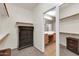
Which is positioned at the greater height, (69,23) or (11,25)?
(11,25)

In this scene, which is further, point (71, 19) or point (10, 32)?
point (10, 32)

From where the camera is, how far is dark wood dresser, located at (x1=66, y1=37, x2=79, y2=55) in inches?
53.5

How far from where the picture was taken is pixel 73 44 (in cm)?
144

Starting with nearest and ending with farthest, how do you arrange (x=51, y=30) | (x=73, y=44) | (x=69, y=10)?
(x=73, y=44)
(x=69, y=10)
(x=51, y=30)

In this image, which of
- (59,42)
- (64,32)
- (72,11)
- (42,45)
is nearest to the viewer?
(72,11)

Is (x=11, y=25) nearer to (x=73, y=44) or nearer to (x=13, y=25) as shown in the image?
(x=13, y=25)

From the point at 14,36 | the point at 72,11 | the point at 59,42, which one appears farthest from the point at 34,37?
the point at 72,11

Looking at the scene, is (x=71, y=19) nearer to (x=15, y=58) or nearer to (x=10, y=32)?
(x=15, y=58)

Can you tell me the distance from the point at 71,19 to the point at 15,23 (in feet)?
9.71

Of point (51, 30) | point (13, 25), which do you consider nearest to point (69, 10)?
point (51, 30)

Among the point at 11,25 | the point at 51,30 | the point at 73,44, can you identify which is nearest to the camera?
the point at 73,44

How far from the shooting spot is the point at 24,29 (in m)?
3.88

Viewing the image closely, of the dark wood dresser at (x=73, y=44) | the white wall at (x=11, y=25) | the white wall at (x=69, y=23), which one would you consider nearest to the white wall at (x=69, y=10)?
the white wall at (x=69, y=23)

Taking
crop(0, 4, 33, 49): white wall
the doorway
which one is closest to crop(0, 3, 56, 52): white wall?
crop(0, 4, 33, 49): white wall
